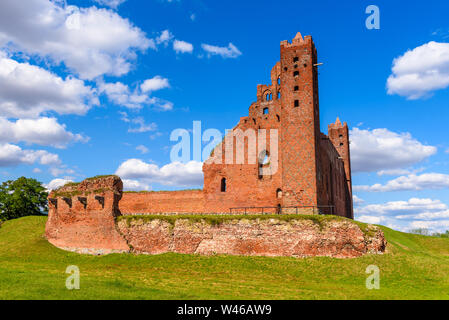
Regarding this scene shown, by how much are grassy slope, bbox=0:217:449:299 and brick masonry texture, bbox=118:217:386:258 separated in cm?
81

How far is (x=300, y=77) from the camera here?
2866 centimetres

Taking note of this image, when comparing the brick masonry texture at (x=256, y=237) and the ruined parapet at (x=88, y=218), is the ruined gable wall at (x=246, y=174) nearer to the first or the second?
the brick masonry texture at (x=256, y=237)

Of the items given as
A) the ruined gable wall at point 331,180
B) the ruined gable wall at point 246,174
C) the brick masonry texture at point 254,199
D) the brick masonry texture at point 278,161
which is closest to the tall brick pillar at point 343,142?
the ruined gable wall at point 331,180

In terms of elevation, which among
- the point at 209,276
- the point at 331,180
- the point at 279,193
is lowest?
the point at 209,276

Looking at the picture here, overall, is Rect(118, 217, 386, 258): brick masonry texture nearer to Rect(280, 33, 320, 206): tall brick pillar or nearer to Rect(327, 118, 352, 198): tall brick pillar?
Rect(280, 33, 320, 206): tall brick pillar

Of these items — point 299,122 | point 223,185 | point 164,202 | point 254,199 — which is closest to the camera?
point 299,122

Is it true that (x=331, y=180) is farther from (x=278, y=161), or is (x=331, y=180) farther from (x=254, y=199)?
(x=254, y=199)

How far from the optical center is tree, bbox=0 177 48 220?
139 feet

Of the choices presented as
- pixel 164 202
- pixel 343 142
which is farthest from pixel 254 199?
pixel 343 142

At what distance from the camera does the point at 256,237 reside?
22.6 m

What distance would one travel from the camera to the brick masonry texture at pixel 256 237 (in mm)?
21297

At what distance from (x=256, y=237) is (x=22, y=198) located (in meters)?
33.4

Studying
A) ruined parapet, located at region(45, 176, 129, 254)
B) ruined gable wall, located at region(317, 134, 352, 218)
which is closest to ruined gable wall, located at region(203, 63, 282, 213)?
ruined gable wall, located at region(317, 134, 352, 218)

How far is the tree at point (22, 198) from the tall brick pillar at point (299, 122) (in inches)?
1258
